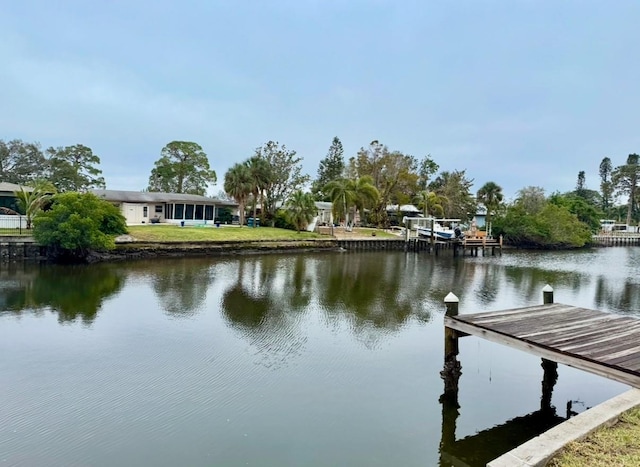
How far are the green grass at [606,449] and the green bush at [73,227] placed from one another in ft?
88.3

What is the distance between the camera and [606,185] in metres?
81.1

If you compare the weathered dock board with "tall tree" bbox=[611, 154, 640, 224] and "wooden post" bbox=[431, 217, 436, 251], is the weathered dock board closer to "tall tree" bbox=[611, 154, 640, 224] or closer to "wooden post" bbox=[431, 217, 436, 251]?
"wooden post" bbox=[431, 217, 436, 251]

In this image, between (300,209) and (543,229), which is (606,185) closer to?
(543,229)

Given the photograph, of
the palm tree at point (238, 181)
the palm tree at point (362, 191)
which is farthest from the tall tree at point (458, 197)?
the palm tree at point (238, 181)

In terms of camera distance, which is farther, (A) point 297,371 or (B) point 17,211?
(B) point 17,211

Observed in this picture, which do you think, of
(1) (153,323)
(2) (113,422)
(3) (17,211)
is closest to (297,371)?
(2) (113,422)

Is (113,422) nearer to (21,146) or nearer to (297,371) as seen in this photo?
(297,371)

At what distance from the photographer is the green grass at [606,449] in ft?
13.4

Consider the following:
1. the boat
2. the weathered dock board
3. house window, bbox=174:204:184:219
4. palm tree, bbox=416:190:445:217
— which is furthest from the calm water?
palm tree, bbox=416:190:445:217

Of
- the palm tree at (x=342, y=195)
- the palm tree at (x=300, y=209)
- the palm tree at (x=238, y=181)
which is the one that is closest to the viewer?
the palm tree at (x=238, y=181)

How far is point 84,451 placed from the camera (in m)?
6.18

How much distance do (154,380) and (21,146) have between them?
172 ft

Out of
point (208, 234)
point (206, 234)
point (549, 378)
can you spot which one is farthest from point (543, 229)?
point (549, 378)

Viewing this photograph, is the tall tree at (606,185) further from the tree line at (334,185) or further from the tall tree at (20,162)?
the tall tree at (20,162)
